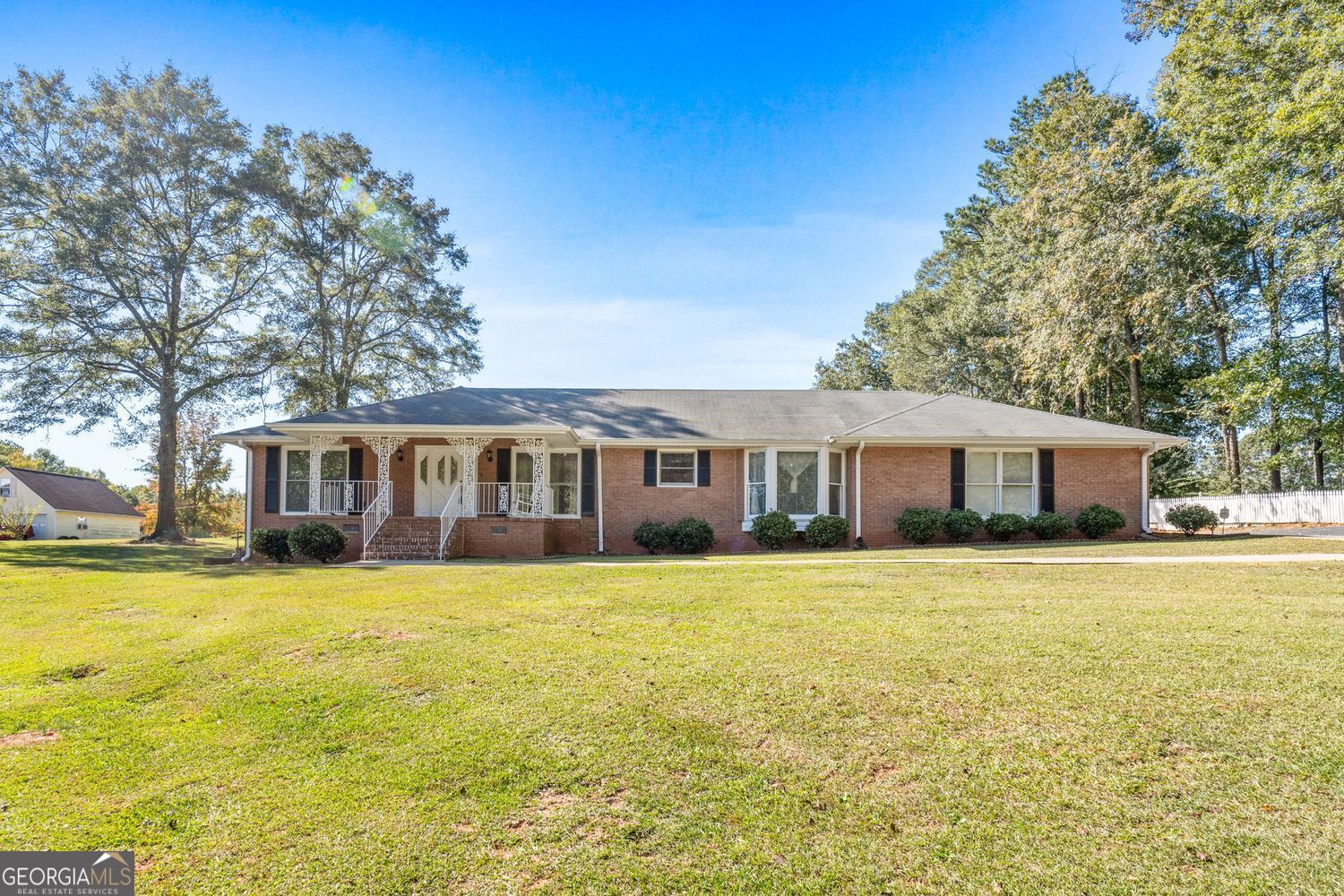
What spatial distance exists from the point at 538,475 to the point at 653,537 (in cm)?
316

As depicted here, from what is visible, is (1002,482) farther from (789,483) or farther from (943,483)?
(789,483)

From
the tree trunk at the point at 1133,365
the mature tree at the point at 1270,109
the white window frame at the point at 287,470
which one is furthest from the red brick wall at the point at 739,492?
the tree trunk at the point at 1133,365

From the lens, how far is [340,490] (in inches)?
669

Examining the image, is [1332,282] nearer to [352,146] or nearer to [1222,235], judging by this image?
[1222,235]

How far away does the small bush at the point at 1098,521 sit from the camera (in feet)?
52.6

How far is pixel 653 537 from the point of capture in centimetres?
1620

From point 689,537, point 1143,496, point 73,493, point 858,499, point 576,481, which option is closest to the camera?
point 689,537

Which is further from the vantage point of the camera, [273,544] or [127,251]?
[127,251]

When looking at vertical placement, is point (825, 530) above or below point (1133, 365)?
below

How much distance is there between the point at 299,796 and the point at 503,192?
54.5ft

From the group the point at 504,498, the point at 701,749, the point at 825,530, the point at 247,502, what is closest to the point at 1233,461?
the point at 825,530

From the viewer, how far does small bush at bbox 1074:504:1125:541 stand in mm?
16031

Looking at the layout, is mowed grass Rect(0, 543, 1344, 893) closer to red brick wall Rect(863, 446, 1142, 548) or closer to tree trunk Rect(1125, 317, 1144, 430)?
red brick wall Rect(863, 446, 1142, 548)

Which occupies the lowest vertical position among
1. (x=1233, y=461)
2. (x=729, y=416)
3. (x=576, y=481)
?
(x=576, y=481)
